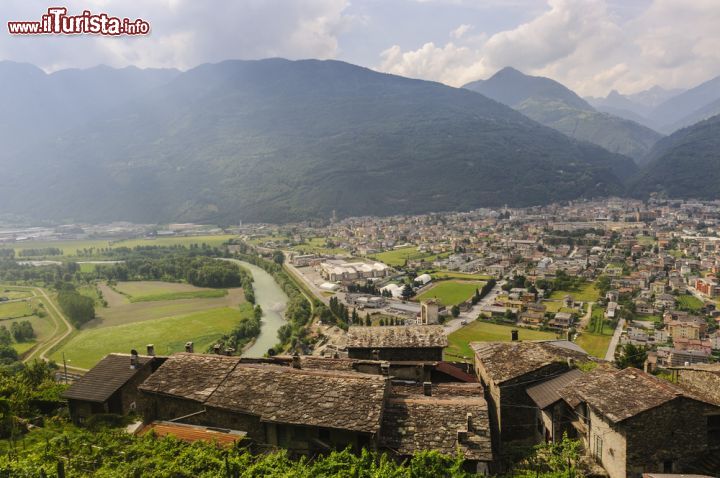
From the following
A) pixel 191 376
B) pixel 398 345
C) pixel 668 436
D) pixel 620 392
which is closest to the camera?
pixel 668 436

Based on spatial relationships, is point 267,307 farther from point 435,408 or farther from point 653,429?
point 653,429

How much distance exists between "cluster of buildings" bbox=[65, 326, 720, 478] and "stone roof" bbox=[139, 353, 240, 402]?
4 centimetres

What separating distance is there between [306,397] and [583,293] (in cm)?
6478

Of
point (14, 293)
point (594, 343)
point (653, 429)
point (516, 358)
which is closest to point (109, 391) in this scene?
point (516, 358)

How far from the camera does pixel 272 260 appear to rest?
9681cm

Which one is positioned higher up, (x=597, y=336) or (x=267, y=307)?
(x=267, y=307)

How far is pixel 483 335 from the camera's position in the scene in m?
48.7

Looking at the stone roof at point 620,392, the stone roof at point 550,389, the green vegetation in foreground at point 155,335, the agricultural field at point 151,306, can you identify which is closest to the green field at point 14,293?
the agricultural field at point 151,306

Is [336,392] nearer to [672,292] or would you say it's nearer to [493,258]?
[672,292]

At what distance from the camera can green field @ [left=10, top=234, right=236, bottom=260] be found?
125 meters

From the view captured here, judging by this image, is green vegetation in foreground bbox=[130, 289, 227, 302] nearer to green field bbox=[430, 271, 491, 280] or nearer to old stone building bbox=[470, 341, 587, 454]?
green field bbox=[430, 271, 491, 280]

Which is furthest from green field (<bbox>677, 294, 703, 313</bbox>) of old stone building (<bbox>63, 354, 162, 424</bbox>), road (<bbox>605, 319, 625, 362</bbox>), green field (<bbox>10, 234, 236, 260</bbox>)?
green field (<bbox>10, 234, 236, 260</bbox>)

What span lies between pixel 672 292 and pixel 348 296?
147 ft

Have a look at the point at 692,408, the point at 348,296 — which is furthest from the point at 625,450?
the point at 348,296
